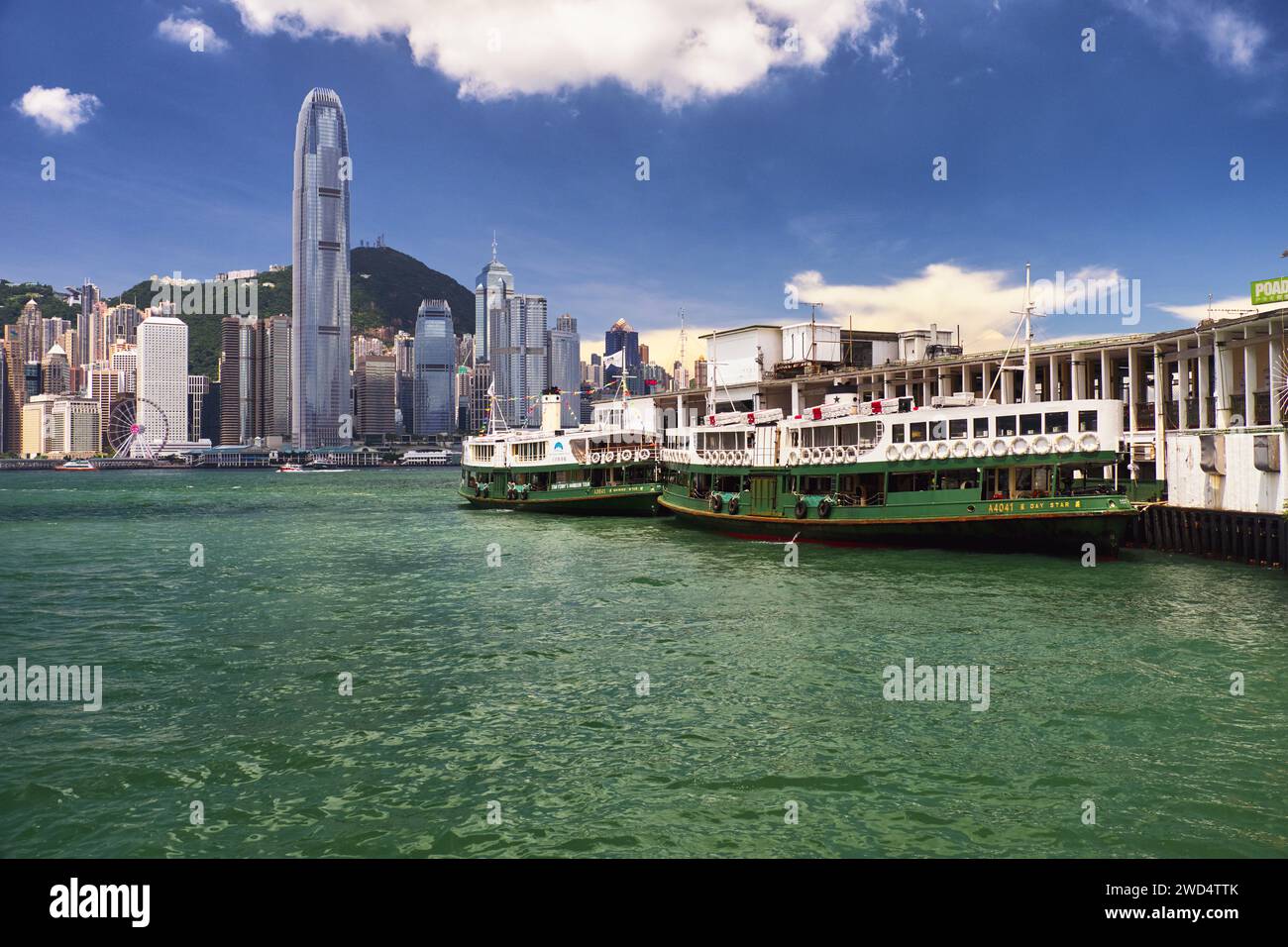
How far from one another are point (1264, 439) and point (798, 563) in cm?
1860

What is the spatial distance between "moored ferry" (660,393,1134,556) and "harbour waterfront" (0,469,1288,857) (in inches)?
145

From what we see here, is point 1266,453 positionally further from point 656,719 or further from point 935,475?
point 656,719

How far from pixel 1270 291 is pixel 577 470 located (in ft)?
143

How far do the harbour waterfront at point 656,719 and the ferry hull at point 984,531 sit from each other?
2.54m

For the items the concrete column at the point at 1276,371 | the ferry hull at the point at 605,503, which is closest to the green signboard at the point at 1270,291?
the concrete column at the point at 1276,371

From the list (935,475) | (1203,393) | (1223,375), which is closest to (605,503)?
(935,475)

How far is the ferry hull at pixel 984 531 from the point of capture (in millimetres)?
34406

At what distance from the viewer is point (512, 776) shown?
42.1 ft

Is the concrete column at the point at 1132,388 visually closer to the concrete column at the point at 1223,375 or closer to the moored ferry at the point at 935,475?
the moored ferry at the point at 935,475

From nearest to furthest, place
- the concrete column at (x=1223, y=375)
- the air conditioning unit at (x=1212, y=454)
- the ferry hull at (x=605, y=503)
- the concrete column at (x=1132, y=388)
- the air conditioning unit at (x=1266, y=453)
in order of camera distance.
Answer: the air conditioning unit at (x=1266, y=453), the air conditioning unit at (x=1212, y=454), the concrete column at (x=1223, y=375), the concrete column at (x=1132, y=388), the ferry hull at (x=605, y=503)

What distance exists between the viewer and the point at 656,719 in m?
15.4
